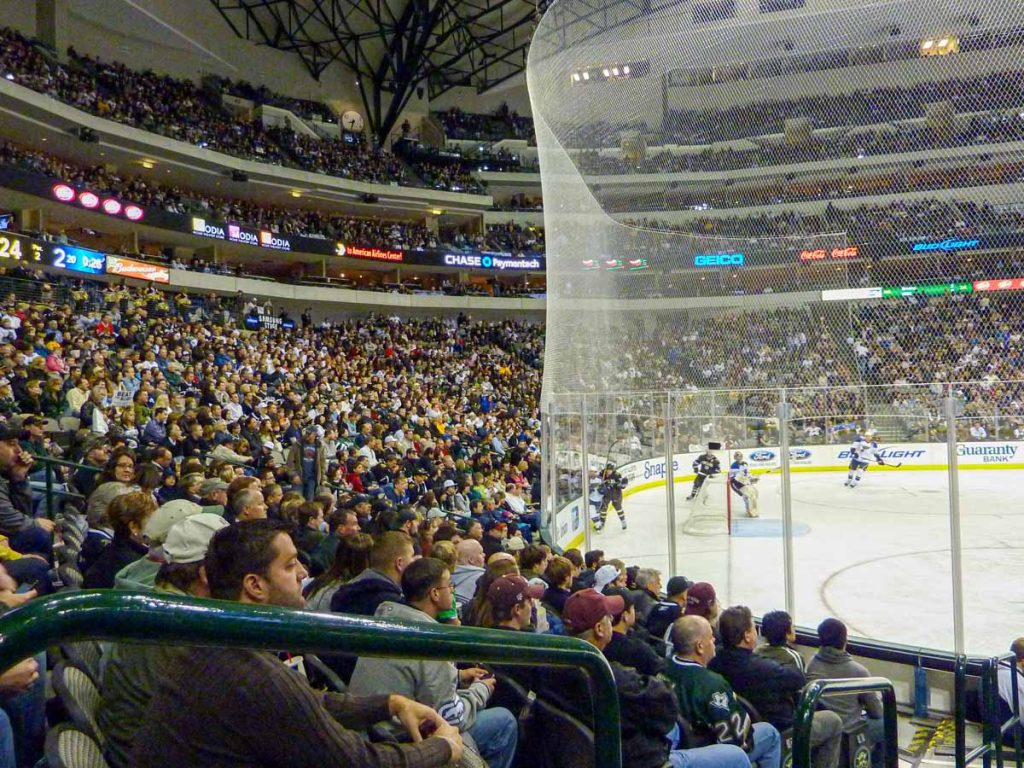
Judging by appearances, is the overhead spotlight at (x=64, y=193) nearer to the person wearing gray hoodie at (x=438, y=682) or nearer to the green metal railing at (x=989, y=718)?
the person wearing gray hoodie at (x=438, y=682)

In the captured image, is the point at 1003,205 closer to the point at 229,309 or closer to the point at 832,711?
the point at 832,711

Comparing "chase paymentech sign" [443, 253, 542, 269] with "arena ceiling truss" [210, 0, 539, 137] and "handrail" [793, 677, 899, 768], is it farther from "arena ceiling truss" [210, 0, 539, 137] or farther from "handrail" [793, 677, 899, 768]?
"handrail" [793, 677, 899, 768]

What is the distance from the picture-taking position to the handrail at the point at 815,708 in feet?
8.59

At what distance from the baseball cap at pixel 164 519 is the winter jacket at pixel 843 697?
2.80m

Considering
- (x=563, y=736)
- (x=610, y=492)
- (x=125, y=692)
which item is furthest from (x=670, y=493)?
(x=125, y=692)

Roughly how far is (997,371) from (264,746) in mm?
10629

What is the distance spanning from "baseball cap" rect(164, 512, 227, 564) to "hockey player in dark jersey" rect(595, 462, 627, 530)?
25.0ft

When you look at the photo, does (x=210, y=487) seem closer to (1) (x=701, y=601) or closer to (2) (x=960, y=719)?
(1) (x=701, y=601)

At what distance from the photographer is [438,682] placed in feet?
7.88

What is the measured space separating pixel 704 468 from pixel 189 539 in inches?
281

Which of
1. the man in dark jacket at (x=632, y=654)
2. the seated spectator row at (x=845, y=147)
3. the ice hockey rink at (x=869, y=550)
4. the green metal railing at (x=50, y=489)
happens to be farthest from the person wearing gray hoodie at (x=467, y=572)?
the seated spectator row at (x=845, y=147)

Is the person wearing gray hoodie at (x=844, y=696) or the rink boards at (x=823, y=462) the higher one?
the rink boards at (x=823, y=462)

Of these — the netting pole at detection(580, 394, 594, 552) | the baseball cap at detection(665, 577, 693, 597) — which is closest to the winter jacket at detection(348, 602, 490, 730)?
the baseball cap at detection(665, 577, 693, 597)

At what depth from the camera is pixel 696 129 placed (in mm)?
10594
